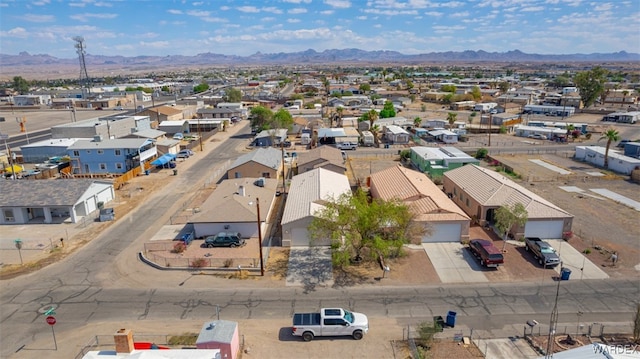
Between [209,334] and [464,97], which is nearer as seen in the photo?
[209,334]

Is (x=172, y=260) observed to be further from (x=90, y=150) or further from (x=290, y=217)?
(x=90, y=150)

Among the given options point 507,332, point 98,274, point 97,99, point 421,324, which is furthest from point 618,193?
point 97,99

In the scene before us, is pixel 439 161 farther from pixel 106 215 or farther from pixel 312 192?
pixel 106 215

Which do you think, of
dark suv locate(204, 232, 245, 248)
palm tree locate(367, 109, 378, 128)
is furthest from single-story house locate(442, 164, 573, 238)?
palm tree locate(367, 109, 378, 128)

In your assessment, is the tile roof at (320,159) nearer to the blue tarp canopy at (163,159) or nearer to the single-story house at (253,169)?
the single-story house at (253,169)

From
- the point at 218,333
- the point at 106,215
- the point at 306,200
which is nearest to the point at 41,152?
the point at 106,215

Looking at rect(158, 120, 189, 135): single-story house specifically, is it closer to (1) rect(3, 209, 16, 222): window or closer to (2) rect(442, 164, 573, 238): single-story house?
(1) rect(3, 209, 16, 222): window

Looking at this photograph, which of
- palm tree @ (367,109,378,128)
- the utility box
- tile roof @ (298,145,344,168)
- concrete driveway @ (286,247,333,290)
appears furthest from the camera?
palm tree @ (367,109,378,128)
